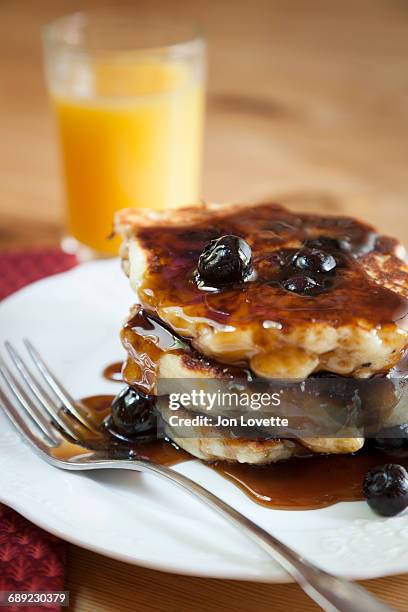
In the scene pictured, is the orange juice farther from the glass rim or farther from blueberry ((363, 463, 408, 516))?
blueberry ((363, 463, 408, 516))

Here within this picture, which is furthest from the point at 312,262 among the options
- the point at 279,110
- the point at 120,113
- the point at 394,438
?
the point at 279,110

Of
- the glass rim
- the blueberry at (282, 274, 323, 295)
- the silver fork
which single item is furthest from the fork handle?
the glass rim

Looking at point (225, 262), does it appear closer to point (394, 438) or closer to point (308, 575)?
point (394, 438)

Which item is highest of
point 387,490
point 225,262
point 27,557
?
point 225,262

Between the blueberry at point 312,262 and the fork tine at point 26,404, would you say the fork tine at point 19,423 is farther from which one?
the blueberry at point 312,262

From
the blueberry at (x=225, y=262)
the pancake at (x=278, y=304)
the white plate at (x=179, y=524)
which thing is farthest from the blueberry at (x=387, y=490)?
the blueberry at (x=225, y=262)

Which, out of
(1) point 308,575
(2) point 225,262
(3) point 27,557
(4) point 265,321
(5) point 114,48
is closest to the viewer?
(1) point 308,575

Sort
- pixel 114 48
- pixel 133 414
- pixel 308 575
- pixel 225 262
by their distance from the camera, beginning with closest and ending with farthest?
pixel 308 575
pixel 225 262
pixel 133 414
pixel 114 48

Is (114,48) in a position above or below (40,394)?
above
